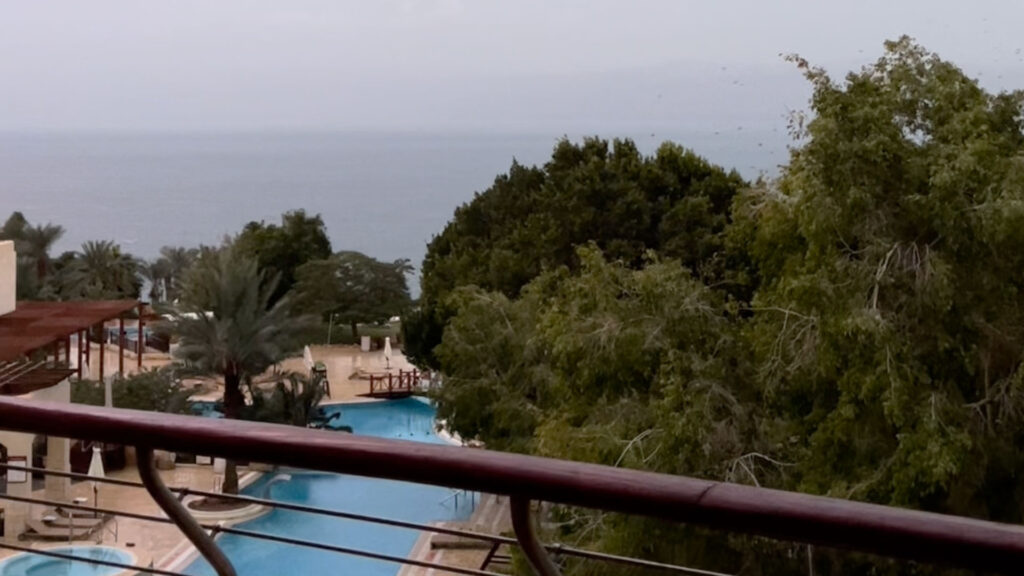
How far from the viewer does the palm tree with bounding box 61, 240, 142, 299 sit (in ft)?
73.7

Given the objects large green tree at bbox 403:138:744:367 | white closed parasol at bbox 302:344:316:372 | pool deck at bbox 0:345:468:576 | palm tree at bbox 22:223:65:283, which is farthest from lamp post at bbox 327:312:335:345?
large green tree at bbox 403:138:744:367

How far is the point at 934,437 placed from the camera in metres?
6.28

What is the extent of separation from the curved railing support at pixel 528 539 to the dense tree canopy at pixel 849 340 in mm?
5343

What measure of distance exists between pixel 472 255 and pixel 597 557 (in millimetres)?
15691

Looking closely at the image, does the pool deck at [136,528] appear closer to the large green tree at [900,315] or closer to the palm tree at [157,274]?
the large green tree at [900,315]

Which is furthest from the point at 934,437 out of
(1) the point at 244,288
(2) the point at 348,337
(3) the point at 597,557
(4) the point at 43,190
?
(4) the point at 43,190

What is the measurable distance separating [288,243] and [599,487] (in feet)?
77.9

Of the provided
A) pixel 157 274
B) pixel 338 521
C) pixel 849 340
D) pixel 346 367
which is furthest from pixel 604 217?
pixel 157 274

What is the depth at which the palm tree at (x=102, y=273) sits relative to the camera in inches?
884

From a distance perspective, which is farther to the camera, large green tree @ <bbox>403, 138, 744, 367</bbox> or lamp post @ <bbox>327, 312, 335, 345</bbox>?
lamp post @ <bbox>327, 312, 335, 345</bbox>

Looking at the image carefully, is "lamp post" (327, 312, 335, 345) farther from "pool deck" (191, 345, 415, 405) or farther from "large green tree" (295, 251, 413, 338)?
"pool deck" (191, 345, 415, 405)

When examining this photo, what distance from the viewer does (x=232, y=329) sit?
13.5 meters

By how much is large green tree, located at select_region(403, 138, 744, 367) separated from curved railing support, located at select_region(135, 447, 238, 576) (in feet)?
39.2

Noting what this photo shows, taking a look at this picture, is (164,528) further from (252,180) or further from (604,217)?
(252,180)
